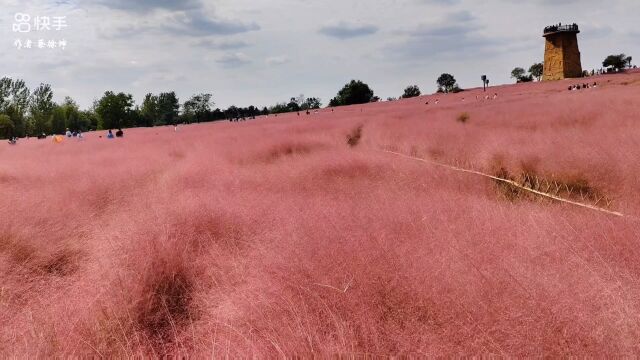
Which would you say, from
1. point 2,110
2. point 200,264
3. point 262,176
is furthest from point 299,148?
point 2,110

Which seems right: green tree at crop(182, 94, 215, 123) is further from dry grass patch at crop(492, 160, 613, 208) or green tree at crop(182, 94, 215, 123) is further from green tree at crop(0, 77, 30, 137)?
dry grass patch at crop(492, 160, 613, 208)

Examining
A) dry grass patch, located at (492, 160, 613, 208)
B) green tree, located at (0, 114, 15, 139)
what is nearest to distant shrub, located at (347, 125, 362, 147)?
dry grass patch, located at (492, 160, 613, 208)

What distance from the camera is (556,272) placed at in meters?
2.05

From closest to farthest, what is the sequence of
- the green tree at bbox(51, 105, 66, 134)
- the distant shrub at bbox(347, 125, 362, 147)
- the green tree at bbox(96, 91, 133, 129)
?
the distant shrub at bbox(347, 125, 362, 147)
the green tree at bbox(96, 91, 133, 129)
the green tree at bbox(51, 105, 66, 134)

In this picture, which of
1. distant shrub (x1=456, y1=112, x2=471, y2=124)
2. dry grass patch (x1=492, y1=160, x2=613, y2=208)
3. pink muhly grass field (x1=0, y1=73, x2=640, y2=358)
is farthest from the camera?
distant shrub (x1=456, y1=112, x2=471, y2=124)

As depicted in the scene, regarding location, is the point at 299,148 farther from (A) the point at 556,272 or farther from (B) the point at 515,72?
(B) the point at 515,72

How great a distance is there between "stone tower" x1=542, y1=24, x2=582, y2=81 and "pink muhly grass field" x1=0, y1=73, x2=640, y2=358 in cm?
4488

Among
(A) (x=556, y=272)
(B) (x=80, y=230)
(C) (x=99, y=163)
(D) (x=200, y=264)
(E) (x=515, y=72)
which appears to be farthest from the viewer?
(E) (x=515, y=72)

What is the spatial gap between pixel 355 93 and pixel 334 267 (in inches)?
2580

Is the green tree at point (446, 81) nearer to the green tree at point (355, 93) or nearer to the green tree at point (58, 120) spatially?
the green tree at point (355, 93)

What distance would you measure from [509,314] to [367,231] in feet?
3.51

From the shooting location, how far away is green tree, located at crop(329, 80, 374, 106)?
217 ft

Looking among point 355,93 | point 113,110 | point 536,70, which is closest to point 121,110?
point 113,110

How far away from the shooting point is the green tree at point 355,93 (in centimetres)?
6625
